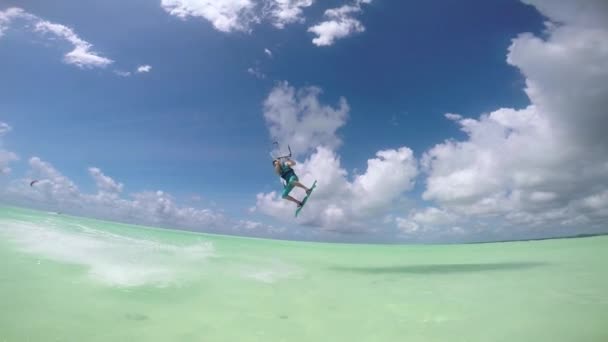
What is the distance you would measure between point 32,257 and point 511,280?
1637 centimetres

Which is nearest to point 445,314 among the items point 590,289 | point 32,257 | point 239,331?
point 239,331

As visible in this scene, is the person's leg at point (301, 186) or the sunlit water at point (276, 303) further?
the person's leg at point (301, 186)

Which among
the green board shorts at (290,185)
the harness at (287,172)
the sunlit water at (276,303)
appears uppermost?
the harness at (287,172)

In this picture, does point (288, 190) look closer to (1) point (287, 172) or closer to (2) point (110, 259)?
(1) point (287, 172)

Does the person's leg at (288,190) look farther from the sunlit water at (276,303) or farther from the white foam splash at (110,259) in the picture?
the white foam splash at (110,259)

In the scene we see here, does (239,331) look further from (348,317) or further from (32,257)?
(32,257)

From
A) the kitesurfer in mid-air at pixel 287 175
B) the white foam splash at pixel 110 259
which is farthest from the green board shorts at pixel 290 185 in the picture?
the white foam splash at pixel 110 259

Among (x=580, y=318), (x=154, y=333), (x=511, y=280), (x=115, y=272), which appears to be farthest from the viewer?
(x=511, y=280)

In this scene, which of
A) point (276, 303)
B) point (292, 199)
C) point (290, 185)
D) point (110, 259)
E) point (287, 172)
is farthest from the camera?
point (292, 199)

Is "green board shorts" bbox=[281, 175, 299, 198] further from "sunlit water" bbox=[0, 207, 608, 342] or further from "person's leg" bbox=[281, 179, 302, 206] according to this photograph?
"sunlit water" bbox=[0, 207, 608, 342]

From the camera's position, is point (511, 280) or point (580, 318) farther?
point (511, 280)

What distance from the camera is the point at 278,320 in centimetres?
646

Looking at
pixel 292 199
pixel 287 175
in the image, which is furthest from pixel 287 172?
pixel 292 199

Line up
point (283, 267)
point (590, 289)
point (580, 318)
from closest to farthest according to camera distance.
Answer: point (580, 318) → point (590, 289) → point (283, 267)
